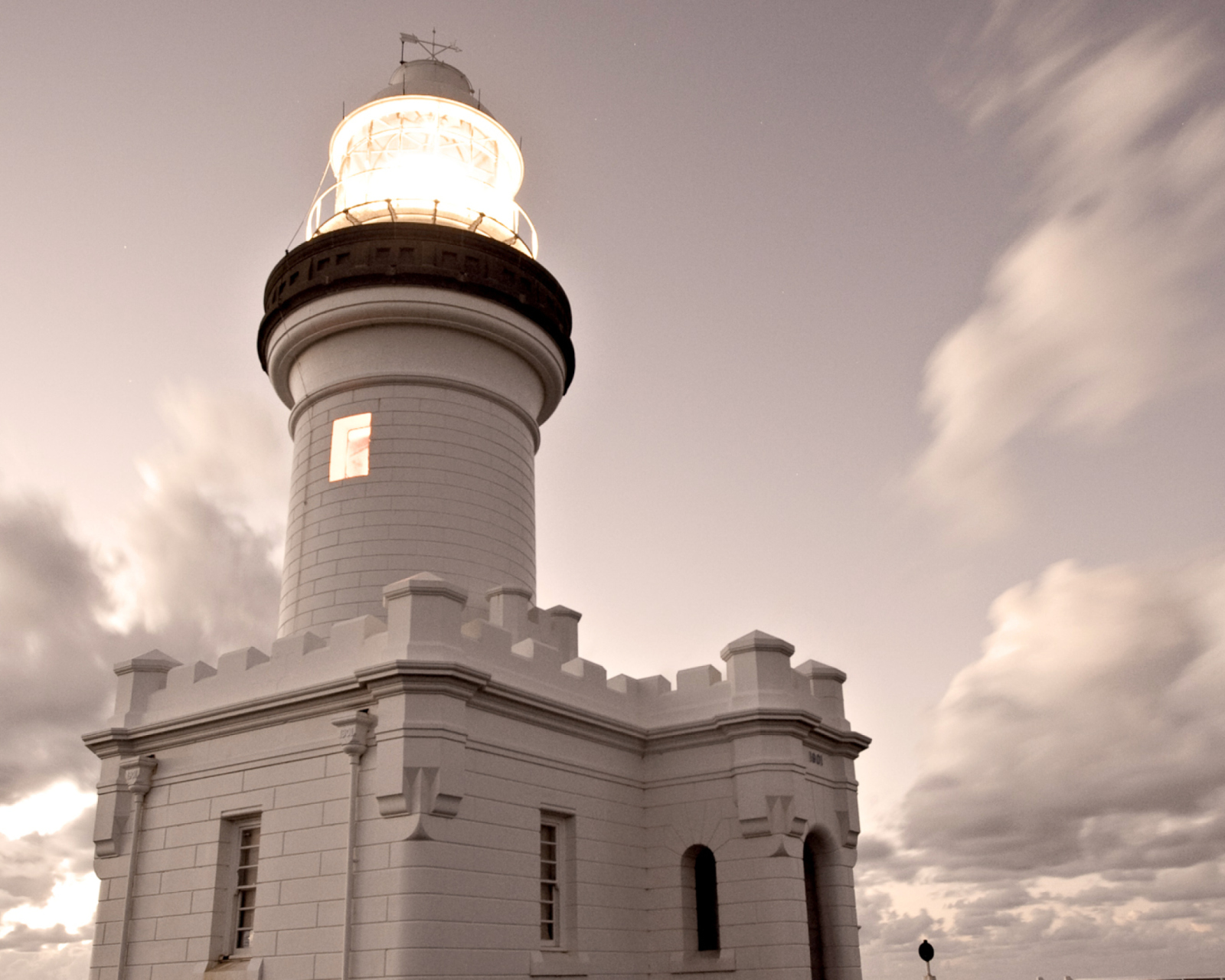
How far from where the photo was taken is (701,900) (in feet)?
57.7

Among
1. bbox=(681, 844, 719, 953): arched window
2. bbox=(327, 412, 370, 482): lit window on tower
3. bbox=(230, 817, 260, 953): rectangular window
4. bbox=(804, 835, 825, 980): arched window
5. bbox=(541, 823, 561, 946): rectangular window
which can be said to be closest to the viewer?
bbox=(230, 817, 260, 953): rectangular window

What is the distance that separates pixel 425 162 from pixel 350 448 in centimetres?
624

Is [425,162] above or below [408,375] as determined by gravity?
above

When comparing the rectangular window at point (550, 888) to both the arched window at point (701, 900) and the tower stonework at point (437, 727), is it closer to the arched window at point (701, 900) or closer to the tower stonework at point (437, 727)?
the tower stonework at point (437, 727)

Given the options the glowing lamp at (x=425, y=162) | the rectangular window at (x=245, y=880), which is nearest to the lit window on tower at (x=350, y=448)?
the glowing lamp at (x=425, y=162)

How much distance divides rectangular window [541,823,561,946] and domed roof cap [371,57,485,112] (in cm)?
1471

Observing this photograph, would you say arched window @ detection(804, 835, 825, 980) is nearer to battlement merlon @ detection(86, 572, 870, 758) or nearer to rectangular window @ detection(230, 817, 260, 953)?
battlement merlon @ detection(86, 572, 870, 758)

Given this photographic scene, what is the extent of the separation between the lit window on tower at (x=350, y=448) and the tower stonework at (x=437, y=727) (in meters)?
0.04

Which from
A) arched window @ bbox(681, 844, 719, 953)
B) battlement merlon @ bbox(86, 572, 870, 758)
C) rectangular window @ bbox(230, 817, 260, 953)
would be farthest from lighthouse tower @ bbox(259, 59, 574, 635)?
arched window @ bbox(681, 844, 719, 953)

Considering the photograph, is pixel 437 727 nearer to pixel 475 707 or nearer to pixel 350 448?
pixel 475 707

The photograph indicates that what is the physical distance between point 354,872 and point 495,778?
7.14 feet

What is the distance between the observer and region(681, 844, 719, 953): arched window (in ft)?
56.0

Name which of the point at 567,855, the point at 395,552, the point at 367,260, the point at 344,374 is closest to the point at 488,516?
the point at 395,552

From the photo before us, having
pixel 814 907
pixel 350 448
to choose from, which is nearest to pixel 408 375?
pixel 350 448
